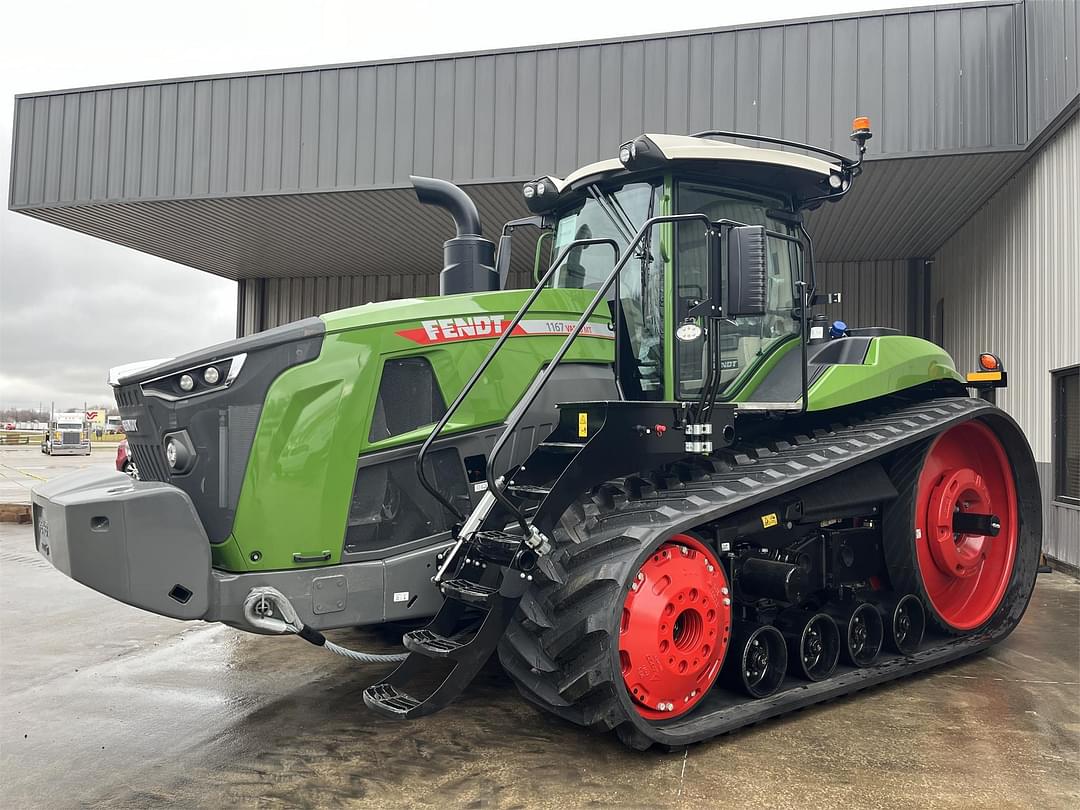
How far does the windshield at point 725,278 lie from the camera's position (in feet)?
15.3

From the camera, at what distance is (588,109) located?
10727 mm

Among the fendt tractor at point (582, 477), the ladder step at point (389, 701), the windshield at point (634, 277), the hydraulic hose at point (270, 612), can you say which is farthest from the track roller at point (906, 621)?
the hydraulic hose at point (270, 612)

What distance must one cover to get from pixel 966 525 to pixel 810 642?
174 cm

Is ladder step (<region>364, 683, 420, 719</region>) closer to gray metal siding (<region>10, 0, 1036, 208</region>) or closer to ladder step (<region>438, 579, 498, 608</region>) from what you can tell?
ladder step (<region>438, 579, 498, 608</region>)

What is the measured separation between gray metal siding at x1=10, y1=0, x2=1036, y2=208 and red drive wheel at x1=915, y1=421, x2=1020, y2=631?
13.8 ft

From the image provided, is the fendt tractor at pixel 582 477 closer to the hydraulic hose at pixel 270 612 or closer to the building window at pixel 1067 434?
the hydraulic hose at pixel 270 612

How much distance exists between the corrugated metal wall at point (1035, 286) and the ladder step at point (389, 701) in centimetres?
733

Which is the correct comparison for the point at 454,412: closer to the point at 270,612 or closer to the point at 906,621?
the point at 270,612

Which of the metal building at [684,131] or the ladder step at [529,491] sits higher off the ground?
the metal building at [684,131]

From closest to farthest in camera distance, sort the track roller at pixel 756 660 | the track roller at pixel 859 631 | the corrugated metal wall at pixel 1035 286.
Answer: the track roller at pixel 756 660, the track roller at pixel 859 631, the corrugated metal wall at pixel 1035 286

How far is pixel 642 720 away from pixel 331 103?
10.0m

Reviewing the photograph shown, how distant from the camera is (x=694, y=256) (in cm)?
474

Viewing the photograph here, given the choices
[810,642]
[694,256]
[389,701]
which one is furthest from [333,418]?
[810,642]

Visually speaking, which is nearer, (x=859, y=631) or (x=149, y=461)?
(x=149, y=461)
